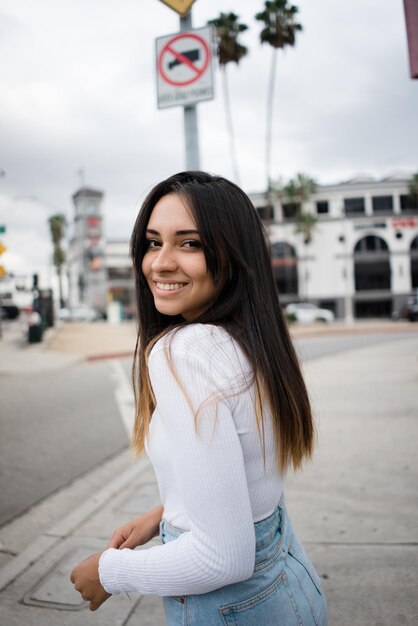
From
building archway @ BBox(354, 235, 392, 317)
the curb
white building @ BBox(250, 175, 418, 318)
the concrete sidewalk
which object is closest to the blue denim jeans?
the concrete sidewalk

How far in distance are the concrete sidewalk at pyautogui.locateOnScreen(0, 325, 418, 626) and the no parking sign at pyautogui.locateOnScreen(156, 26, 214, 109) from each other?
317 cm

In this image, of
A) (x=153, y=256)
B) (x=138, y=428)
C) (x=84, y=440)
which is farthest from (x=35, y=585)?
(x=84, y=440)

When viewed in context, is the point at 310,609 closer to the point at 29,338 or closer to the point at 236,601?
the point at 236,601

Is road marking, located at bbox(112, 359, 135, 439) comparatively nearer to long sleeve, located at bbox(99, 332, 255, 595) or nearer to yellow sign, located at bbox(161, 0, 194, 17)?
yellow sign, located at bbox(161, 0, 194, 17)

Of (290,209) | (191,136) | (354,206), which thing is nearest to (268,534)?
(191,136)

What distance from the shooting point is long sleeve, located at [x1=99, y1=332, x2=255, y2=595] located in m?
0.98

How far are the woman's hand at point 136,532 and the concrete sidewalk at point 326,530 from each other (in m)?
1.25

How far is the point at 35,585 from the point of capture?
281 cm

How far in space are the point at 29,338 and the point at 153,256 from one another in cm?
2104

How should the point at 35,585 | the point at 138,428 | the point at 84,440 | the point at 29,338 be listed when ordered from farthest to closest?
the point at 29,338 → the point at 84,440 → the point at 35,585 → the point at 138,428

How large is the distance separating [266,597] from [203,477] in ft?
1.25

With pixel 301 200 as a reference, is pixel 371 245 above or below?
below

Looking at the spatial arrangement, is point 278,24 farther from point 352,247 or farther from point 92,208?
point 92,208

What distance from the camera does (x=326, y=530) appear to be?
328cm
